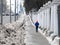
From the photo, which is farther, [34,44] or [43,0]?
[43,0]

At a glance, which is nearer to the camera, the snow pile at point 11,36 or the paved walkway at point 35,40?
the snow pile at point 11,36

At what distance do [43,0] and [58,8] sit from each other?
33586 mm

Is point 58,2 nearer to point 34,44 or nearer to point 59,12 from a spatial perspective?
point 59,12

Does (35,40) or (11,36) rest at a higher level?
(35,40)

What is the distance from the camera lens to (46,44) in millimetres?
17531

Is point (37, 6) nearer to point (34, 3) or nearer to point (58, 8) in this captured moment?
point (34, 3)

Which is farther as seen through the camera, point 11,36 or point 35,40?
point 11,36

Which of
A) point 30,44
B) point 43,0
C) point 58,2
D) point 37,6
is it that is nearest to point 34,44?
point 30,44

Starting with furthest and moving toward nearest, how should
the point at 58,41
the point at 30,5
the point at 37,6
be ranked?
the point at 30,5, the point at 37,6, the point at 58,41

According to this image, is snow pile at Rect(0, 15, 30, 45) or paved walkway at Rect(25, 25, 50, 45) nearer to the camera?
snow pile at Rect(0, 15, 30, 45)

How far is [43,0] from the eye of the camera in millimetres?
50688

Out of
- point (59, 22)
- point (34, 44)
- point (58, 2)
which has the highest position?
point (58, 2)

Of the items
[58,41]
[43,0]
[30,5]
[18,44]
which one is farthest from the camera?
[30,5]

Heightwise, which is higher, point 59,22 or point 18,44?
point 59,22
